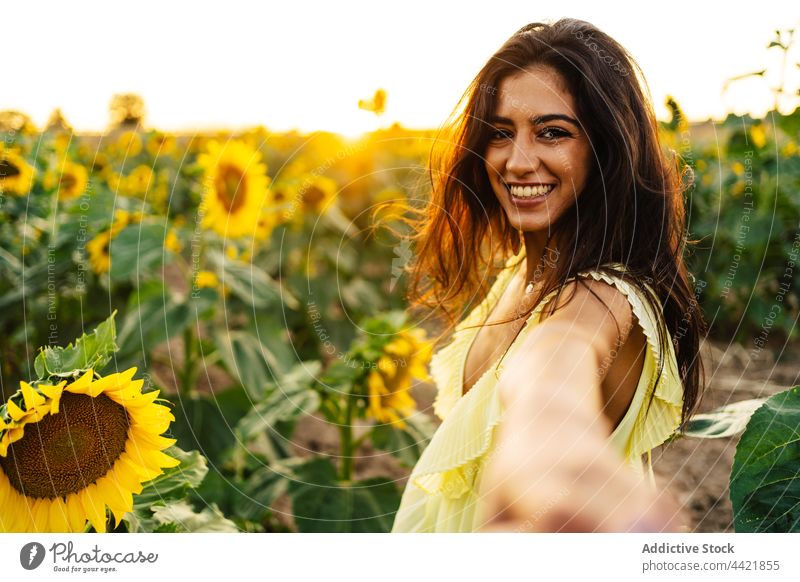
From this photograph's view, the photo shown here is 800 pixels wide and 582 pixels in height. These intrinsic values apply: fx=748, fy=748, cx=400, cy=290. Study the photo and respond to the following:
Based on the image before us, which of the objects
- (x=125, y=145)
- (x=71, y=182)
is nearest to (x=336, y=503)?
(x=71, y=182)

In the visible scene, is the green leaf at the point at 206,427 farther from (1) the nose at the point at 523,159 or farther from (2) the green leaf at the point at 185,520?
(1) the nose at the point at 523,159

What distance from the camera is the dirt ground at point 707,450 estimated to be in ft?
4.91

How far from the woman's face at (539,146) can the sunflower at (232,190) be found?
125 cm

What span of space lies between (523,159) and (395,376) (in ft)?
2.39

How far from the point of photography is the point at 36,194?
1.79m

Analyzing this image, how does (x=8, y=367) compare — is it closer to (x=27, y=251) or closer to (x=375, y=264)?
(x=27, y=251)

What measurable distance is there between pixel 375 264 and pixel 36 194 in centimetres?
142

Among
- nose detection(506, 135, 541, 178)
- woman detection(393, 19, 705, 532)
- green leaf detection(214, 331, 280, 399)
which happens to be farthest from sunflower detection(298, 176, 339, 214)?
nose detection(506, 135, 541, 178)

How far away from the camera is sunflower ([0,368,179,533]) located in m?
0.62

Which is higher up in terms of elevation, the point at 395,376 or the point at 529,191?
the point at 529,191

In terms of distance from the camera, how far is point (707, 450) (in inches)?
71.1

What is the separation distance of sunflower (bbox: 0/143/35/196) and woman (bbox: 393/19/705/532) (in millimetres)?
1209

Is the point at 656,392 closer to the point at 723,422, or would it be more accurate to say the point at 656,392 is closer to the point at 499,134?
the point at 723,422
